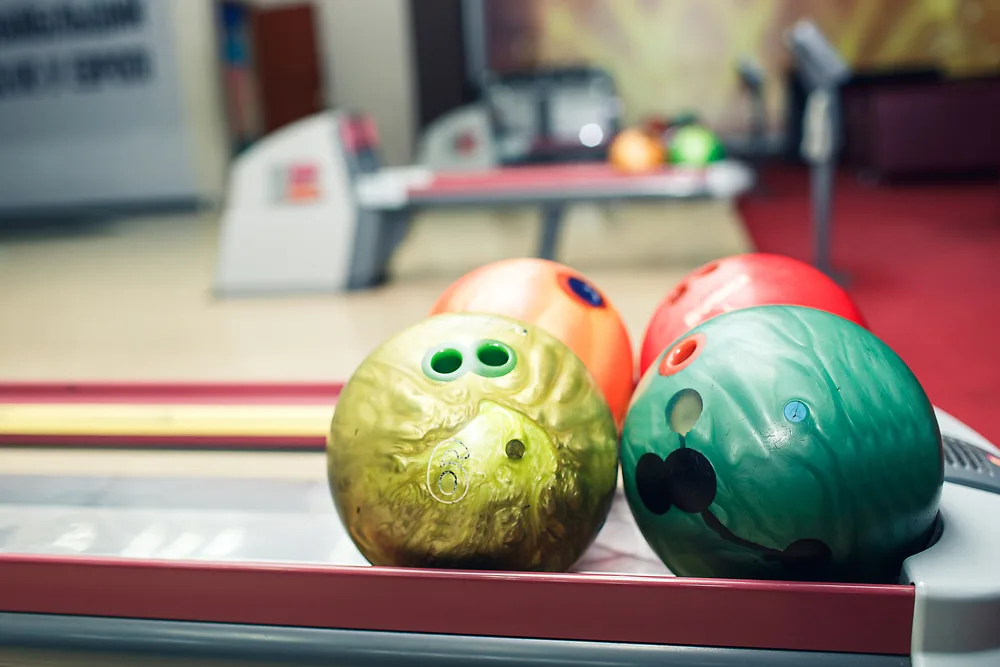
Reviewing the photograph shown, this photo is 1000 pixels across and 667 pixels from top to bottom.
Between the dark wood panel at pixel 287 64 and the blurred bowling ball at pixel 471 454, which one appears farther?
the dark wood panel at pixel 287 64

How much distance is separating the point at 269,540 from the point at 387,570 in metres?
0.47

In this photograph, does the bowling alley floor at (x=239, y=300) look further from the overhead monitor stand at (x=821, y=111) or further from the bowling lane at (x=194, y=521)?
the bowling lane at (x=194, y=521)

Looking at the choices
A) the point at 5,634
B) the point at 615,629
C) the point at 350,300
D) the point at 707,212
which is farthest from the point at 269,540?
the point at 707,212

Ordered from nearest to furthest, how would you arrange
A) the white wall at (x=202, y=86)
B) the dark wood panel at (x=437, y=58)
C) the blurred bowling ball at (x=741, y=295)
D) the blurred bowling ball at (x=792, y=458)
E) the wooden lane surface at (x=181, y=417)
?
the blurred bowling ball at (x=792, y=458) < the blurred bowling ball at (x=741, y=295) < the wooden lane surface at (x=181, y=417) < the white wall at (x=202, y=86) < the dark wood panel at (x=437, y=58)

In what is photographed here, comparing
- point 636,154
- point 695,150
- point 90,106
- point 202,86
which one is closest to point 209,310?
point 636,154

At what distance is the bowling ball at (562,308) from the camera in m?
1.54

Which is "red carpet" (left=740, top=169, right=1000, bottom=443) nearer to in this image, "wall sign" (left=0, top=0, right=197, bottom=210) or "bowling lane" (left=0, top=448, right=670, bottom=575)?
"bowling lane" (left=0, top=448, right=670, bottom=575)

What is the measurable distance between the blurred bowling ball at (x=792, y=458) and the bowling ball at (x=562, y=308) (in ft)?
1.22

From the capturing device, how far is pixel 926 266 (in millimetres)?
4133

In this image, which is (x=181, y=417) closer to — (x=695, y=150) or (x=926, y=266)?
(x=926, y=266)

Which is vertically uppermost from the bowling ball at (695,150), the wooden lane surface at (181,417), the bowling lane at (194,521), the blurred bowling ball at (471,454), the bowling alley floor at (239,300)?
the blurred bowling ball at (471,454)

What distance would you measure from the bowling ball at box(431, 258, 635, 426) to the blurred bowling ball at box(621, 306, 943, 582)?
0.37 meters

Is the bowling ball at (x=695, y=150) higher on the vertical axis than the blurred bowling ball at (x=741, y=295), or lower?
lower

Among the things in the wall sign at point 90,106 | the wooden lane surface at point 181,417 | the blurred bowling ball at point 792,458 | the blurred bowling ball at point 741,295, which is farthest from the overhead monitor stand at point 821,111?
the wall sign at point 90,106
